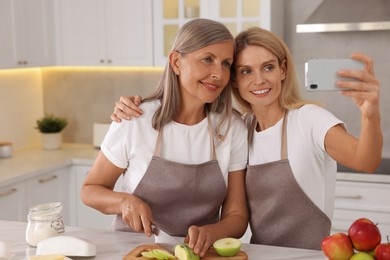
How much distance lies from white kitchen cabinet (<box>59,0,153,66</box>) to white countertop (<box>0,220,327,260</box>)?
2.16 m

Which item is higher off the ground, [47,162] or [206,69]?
[206,69]

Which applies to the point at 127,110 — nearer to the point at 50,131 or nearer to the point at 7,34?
the point at 7,34

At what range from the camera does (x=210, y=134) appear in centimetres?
228

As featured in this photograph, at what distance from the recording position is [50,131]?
455cm

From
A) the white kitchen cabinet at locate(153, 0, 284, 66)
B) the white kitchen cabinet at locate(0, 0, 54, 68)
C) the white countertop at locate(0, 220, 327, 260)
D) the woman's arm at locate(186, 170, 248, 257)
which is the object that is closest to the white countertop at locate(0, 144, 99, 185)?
the white kitchen cabinet at locate(0, 0, 54, 68)

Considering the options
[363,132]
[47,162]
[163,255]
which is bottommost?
[47,162]

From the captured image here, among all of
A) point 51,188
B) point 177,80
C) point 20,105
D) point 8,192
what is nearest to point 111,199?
point 177,80

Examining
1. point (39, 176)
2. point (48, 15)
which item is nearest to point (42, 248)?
point (39, 176)

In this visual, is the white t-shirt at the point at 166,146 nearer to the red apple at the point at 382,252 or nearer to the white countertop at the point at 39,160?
the red apple at the point at 382,252

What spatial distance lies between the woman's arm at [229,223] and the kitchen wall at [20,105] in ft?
8.34

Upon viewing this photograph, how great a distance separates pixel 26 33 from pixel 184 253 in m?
2.80

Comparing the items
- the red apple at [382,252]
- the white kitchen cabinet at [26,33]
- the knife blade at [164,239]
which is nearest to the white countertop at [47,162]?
the white kitchen cabinet at [26,33]

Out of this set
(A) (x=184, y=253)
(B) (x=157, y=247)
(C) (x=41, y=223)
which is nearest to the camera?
(A) (x=184, y=253)

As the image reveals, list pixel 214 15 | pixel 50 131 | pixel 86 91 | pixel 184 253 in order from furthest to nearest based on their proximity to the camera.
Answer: pixel 86 91, pixel 50 131, pixel 214 15, pixel 184 253
